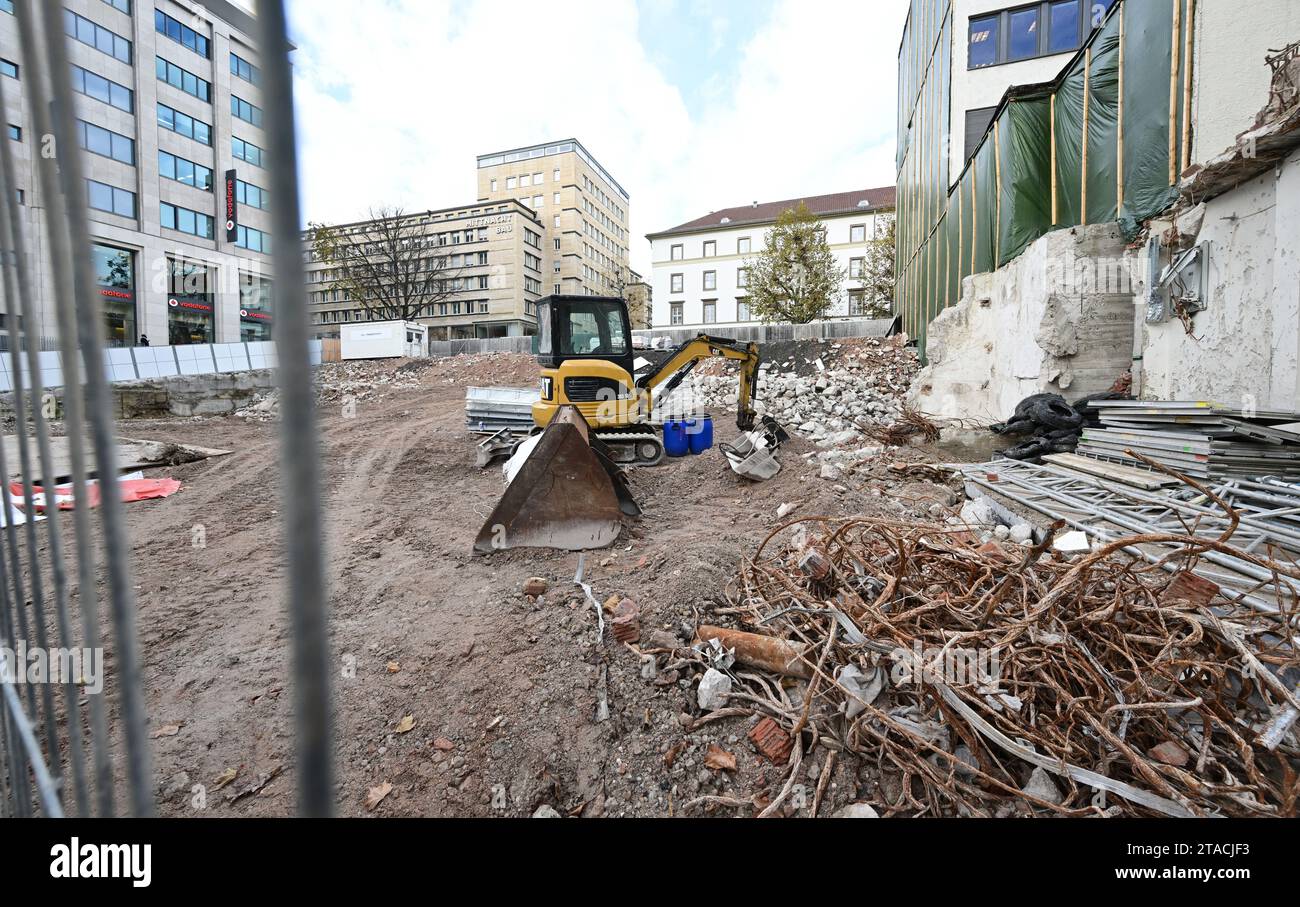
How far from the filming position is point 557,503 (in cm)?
528

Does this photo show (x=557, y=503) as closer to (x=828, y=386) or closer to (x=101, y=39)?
(x=828, y=386)

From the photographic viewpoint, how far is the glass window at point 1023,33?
1744 centimetres

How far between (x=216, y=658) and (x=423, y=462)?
7000 mm

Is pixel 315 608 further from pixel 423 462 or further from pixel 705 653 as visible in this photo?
pixel 423 462

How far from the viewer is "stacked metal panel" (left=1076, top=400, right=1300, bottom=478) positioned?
4387mm

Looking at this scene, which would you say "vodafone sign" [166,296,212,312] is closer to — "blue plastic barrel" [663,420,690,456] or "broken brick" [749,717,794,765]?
"blue plastic barrel" [663,420,690,456]

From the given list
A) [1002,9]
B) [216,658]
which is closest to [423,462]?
[216,658]

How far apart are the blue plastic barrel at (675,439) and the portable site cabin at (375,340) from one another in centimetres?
2554

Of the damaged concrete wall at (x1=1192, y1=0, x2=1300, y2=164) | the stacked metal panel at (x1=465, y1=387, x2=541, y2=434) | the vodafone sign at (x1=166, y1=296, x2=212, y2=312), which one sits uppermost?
the vodafone sign at (x1=166, y1=296, x2=212, y2=312)

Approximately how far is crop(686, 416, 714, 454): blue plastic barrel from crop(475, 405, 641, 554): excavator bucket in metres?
4.46

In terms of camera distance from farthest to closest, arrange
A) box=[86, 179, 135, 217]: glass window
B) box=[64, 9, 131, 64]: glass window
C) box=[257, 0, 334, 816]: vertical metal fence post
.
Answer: box=[86, 179, 135, 217]: glass window, box=[64, 9, 131, 64]: glass window, box=[257, 0, 334, 816]: vertical metal fence post

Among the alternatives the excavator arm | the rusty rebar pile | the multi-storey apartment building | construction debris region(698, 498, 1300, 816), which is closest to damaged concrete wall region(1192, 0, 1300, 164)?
construction debris region(698, 498, 1300, 816)

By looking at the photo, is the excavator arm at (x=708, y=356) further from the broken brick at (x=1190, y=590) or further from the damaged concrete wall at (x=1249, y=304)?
the broken brick at (x=1190, y=590)

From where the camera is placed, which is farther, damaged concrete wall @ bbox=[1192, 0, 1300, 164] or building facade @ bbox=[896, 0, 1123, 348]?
building facade @ bbox=[896, 0, 1123, 348]
